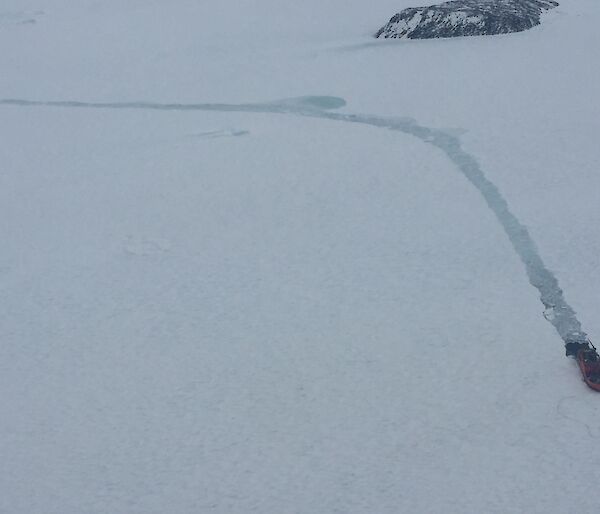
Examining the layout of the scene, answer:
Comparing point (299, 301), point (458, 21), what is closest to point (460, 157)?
point (299, 301)

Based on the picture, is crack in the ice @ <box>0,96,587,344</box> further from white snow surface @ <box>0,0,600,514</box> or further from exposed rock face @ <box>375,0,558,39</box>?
exposed rock face @ <box>375,0,558,39</box>

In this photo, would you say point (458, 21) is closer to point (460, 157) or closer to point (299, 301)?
point (460, 157)

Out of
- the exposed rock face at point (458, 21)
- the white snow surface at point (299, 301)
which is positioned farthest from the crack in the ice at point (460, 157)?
the exposed rock face at point (458, 21)

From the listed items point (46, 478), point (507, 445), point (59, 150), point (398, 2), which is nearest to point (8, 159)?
point (59, 150)

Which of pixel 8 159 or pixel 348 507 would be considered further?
pixel 8 159

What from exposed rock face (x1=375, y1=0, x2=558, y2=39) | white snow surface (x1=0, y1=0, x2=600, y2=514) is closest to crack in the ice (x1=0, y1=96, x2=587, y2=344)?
white snow surface (x1=0, y1=0, x2=600, y2=514)

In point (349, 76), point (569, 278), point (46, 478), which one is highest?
point (349, 76)

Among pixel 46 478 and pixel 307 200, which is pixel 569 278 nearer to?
pixel 307 200

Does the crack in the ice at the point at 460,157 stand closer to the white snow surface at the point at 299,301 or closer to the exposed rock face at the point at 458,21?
the white snow surface at the point at 299,301
